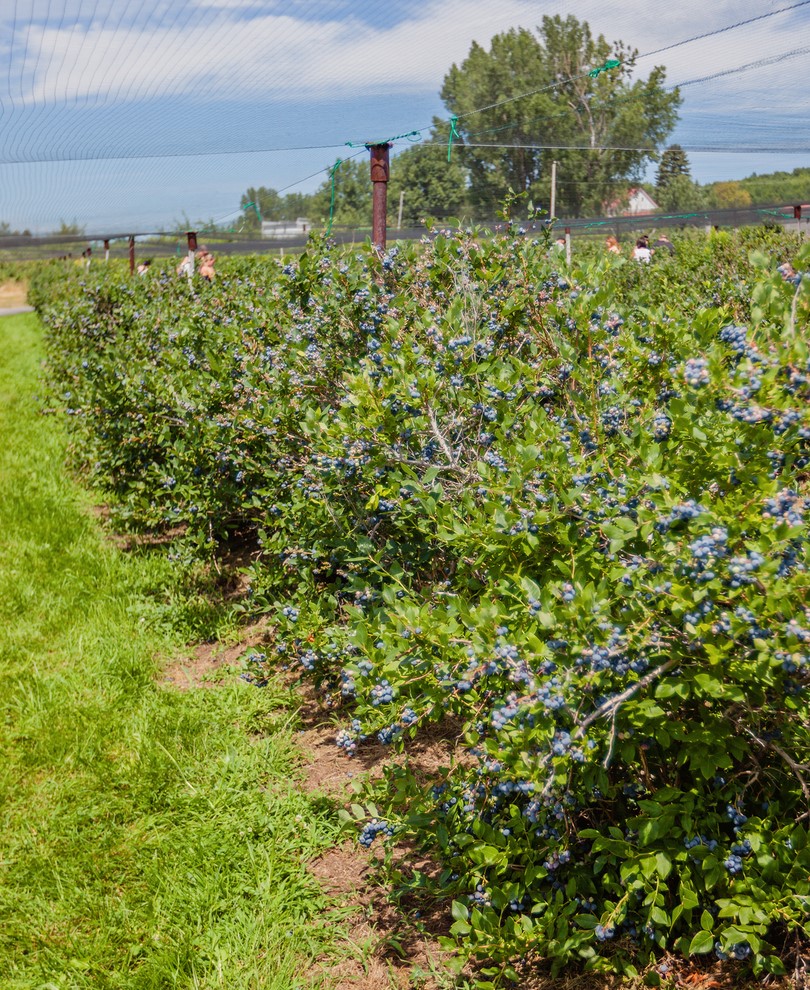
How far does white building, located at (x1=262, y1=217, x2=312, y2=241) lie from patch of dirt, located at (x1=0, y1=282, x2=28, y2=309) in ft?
53.4

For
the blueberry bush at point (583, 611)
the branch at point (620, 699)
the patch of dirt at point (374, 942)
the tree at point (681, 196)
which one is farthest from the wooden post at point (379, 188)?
the tree at point (681, 196)

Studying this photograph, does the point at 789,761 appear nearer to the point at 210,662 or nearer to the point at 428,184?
the point at 210,662

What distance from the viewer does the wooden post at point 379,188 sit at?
521 cm

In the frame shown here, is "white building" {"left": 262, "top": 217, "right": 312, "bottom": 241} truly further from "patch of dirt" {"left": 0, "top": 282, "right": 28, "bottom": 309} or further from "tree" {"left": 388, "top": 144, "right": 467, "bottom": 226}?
"patch of dirt" {"left": 0, "top": 282, "right": 28, "bottom": 309}

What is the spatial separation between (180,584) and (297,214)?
20.8 meters

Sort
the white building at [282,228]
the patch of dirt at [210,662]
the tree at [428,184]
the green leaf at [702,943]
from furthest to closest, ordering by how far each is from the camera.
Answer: the tree at [428,184] → the white building at [282,228] → the patch of dirt at [210,662] → the green leaf at [702,943]

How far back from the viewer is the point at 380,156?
17.6 feet

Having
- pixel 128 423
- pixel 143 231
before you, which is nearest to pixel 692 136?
pixel 143 231

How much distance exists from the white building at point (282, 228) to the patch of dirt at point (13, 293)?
16.3 m

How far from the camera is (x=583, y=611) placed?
1.84 metres

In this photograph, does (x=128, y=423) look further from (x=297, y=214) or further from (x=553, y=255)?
(x=297, y=214)

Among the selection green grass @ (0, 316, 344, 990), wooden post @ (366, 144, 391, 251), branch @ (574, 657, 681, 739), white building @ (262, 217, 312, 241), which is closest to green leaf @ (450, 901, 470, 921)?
green grass @ (0, 316, 344, 990)

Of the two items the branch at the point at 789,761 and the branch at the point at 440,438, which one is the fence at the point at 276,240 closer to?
the branch at the point at 440,438

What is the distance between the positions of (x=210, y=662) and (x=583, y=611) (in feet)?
8.97
